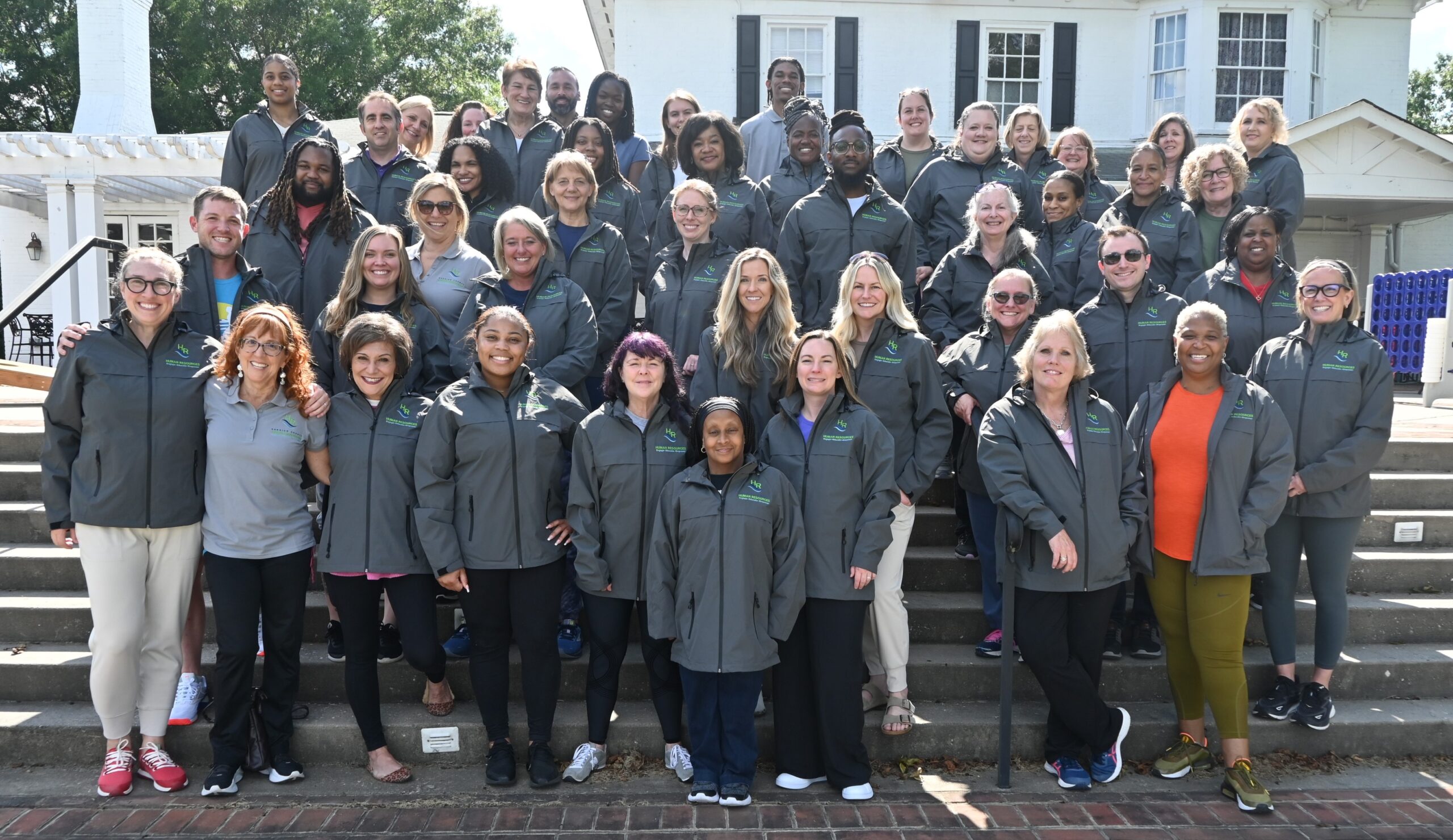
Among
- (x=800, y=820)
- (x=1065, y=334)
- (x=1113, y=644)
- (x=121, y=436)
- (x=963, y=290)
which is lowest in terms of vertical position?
(x=800, y=820)

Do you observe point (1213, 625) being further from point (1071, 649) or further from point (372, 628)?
point (372, 628)

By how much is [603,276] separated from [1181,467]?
127 inches

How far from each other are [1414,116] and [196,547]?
45.0 m

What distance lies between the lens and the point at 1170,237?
6250 mm

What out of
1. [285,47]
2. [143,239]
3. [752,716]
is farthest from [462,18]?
[752,716]

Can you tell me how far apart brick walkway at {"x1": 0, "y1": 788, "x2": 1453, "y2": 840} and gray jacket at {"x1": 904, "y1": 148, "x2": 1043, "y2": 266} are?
3.71 metres

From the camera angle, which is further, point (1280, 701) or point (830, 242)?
point (830, 242)

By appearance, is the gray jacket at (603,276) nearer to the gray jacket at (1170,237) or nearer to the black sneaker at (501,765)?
the black sneaker at (501,765)

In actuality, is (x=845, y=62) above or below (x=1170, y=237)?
above

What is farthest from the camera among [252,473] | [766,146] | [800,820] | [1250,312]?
[766,146]

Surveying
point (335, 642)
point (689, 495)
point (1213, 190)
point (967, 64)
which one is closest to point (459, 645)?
point (335, 642)

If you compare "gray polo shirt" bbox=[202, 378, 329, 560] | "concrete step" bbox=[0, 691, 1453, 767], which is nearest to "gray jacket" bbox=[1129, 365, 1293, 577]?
"concrete step" bbox=[0, 691, 1453, 767]

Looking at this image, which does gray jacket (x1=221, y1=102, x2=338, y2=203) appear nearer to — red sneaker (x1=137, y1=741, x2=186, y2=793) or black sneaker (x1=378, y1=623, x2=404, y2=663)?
black sneaker (x1=378, y1=623, x2=404, y2=663)

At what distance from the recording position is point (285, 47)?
29.0m
